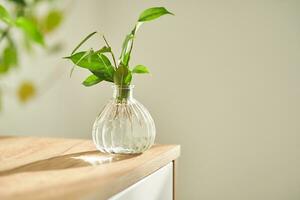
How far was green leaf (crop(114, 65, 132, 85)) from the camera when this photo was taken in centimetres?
92

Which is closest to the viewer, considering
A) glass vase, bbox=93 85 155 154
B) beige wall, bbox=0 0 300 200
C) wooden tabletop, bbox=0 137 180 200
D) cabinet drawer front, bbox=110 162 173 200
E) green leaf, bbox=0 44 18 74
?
green leaf, bbox=0 44 18 74

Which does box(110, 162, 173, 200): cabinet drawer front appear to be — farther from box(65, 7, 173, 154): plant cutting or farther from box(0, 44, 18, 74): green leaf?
box(0, 44, 18, 74): green leaf

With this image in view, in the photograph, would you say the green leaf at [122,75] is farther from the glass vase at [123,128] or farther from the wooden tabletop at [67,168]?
the wooden tabletop at [67,168]

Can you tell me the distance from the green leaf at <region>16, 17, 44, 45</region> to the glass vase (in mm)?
694

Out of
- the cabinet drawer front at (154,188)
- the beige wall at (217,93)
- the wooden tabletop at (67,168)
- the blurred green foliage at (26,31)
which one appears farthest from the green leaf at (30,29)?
the beige wall at (217,93)

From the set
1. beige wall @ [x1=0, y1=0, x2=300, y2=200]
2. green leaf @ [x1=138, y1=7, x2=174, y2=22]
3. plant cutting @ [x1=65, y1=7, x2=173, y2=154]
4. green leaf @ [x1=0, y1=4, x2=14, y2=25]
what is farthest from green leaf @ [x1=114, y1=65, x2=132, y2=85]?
beige wall @ [x1=0, y1=0, x2=300, y2=200]

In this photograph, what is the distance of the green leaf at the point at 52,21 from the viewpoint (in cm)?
18

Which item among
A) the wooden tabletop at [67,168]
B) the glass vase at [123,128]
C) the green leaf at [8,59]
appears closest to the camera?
the green leaf at [8,59]

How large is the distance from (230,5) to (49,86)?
0.89m

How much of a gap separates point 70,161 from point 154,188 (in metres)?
0.18

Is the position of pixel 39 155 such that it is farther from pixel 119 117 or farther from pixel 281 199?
pixel 281 199

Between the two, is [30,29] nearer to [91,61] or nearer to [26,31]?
[26,31]

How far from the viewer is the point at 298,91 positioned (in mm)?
1805

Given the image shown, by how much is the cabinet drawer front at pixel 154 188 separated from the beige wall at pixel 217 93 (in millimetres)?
876
